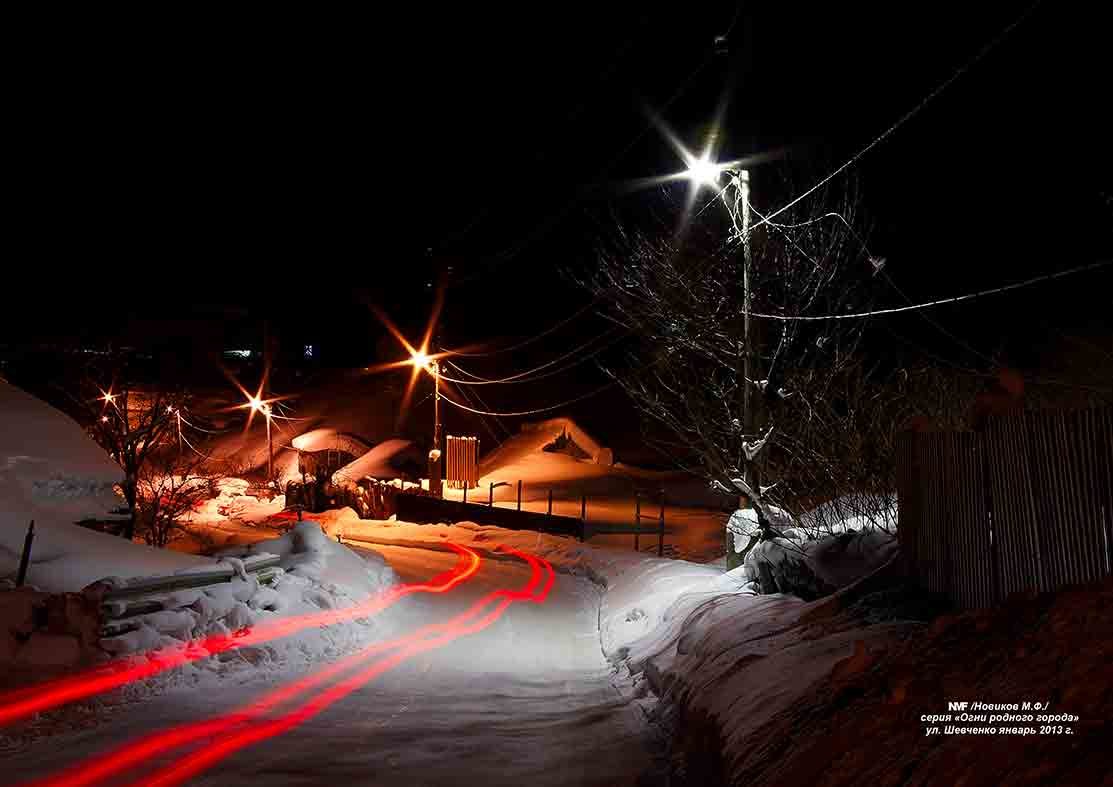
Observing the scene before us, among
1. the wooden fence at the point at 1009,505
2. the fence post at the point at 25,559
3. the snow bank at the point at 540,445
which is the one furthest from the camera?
the snow bank at the point at 540,445

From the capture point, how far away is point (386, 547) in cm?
2634

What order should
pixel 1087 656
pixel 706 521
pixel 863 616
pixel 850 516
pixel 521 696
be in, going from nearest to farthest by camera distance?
pixel 1087 656 → pixel 863 616 → pixel 521 696 → pixel 850 516 → pixel 706 521

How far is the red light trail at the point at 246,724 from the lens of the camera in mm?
6152

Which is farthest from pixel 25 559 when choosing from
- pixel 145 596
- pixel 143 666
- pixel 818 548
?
pixel 818 548

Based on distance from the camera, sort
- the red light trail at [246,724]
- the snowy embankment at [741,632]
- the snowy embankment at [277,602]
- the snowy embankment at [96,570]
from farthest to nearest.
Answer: the snowy embankment at [277,602], the snowy embankment at [96,570], the snowy embankment at [741,632], the red light trail at [246,724]

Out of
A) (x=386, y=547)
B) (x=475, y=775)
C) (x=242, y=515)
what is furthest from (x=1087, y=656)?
(x=242, y=515)

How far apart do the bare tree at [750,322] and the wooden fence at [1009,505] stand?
4418 mm

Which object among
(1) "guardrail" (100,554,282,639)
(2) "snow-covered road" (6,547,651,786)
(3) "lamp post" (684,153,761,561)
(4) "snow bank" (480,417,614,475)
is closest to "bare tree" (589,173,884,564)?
(3) "lamp post" (684,153,761,561)

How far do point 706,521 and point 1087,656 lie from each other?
78.4 ft

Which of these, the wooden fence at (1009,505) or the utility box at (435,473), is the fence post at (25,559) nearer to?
the wooden fence at (1009,505)

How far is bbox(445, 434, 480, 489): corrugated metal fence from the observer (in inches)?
1443

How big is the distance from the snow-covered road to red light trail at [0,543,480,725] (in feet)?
1.80

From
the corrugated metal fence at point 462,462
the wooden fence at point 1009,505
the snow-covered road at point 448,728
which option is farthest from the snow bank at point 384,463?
the wooden fence at point 1009,505

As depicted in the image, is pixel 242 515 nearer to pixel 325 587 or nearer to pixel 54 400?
pixel 54 400
